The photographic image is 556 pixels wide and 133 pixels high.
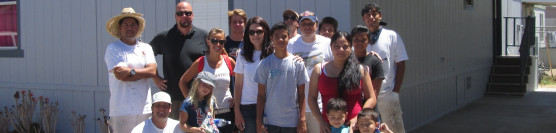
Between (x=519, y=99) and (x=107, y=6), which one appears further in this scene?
(x=519, y=99)

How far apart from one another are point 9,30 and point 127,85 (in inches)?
193

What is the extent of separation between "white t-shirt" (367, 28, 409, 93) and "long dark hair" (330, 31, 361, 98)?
82 centimetres

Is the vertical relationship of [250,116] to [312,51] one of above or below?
below

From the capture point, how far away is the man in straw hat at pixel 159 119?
12.2 feet

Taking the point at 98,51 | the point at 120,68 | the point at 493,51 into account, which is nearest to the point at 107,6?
the point at 98,51


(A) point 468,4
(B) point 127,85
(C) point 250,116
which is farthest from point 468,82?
(B) point 127,85

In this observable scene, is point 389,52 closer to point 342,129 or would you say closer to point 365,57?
point 365,57

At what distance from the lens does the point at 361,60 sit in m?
3.82

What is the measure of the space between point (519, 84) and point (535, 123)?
337 cm

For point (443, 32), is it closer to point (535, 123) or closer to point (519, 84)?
point (535, 123)

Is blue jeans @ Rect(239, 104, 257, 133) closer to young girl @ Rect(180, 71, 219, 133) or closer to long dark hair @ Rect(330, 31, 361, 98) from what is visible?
young girl @ Rect(180, 71, 219, 133)

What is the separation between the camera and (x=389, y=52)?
14.4 ft

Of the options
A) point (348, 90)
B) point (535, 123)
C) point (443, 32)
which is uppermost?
point (443, 32)

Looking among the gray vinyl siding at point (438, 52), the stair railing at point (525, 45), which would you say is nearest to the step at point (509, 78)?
the stair railing at point (525, 45)
